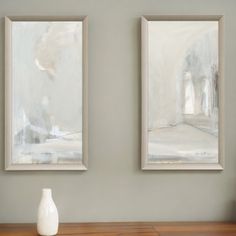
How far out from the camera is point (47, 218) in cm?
184

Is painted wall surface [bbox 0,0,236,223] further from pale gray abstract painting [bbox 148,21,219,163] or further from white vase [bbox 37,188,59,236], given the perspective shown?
white vase [bbox 37,188,59,236]

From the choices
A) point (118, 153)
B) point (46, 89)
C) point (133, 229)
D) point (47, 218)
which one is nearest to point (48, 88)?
point (46, 89)

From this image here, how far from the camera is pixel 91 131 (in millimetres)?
2148

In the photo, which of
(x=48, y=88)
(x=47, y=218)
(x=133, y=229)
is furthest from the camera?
(x=48, y=88)

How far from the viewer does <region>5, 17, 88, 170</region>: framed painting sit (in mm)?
2127

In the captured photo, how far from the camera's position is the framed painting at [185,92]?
2146 mm

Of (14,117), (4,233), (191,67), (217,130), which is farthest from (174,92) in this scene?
(4,233)

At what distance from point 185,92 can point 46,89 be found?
0.82 m

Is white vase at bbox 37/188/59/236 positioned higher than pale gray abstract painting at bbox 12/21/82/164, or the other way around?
pale gray abstract painting at bbox 12/21/82/164

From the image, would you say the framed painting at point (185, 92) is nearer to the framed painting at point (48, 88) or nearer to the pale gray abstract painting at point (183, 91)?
the pale gray abstract painting at point (183, 91)

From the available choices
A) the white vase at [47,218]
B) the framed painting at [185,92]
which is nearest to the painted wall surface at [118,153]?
the framed painting at [185,92]

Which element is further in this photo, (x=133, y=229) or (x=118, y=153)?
(x=118, y=153)

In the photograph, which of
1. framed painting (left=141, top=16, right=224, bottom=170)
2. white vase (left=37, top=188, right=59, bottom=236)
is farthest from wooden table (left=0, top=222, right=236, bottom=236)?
framed painting (left=141, top=16, right=224, bottom=170)

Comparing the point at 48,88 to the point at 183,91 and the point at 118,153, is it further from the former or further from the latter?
the point at 183,91
